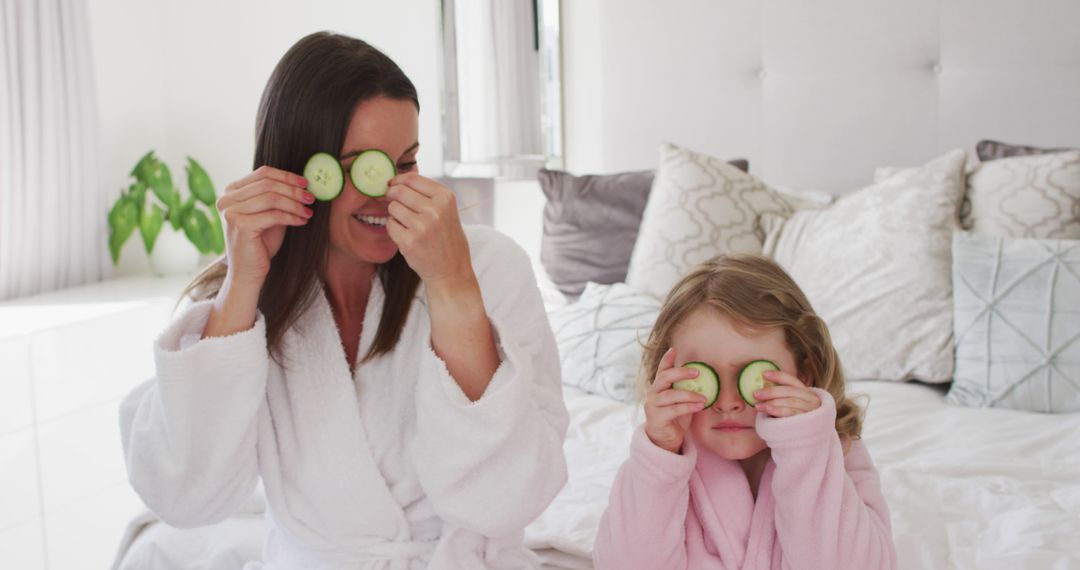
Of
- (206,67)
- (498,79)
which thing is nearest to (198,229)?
(206,67)

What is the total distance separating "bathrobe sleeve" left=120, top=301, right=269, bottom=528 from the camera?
127cm

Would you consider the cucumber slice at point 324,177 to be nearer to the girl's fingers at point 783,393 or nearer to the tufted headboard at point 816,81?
the girl's fingers at point 783,393

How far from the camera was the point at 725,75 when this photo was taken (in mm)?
3041

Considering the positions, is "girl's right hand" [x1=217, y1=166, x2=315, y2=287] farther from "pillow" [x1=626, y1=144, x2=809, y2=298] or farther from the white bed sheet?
"pillow" [x1=626, y1=144, x2=809, y2=298]

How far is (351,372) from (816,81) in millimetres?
1922

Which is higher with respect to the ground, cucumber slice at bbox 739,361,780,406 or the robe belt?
cucumber slice at bbox 739,361,780,406

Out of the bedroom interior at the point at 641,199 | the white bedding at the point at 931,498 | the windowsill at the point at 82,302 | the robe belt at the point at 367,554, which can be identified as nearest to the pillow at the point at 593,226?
the bedroom interior at the point at 641,199

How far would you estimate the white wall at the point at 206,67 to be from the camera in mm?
3541

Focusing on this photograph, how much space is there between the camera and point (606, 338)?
2.42 m

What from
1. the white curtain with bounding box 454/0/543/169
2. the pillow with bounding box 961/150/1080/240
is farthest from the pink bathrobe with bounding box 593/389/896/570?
the white curtain with bounding box 454/0/543/169

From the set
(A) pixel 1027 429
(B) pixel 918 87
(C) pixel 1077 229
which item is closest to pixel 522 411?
(A) pixel 1027 429

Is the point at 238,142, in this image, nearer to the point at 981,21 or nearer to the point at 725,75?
the point at 725,75

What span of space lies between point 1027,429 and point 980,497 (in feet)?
1.28

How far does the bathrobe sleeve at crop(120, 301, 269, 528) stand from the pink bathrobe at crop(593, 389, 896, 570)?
19.2 inches
